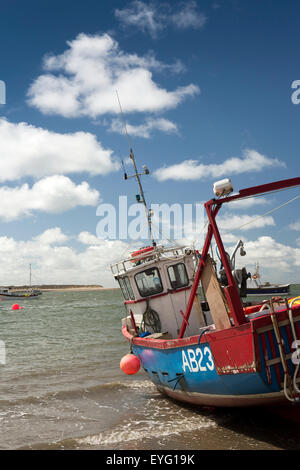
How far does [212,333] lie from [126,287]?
5237 millimetres

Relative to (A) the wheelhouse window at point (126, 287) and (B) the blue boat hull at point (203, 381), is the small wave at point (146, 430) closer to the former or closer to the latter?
(B) the blue boat hull at point (203, 381)

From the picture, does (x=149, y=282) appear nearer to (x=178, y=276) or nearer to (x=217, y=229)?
(x=178, y=276)

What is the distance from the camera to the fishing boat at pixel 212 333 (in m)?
5.89

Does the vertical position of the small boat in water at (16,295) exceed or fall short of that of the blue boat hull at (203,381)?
it falls short

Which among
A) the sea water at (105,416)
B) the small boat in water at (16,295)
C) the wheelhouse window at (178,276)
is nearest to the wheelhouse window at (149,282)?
the wheelhouse window at (178,276)

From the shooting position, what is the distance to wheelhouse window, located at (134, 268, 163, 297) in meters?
10.6

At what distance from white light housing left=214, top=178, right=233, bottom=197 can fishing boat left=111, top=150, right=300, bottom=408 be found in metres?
0.02

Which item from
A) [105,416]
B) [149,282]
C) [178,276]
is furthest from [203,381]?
[149,282]

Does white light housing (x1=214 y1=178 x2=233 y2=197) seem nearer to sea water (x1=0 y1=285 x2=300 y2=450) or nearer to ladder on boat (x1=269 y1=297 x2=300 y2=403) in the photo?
ladder on boat (x1=269 y1=297 x2=300 y2=403)

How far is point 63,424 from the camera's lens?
30.0 ft

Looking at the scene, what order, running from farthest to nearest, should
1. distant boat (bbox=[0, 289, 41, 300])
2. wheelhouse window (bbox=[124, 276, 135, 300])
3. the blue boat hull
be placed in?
1. distant boat (bbox=[0, 289, 41, 300])
2. wheelhouse window (bbox=[124, 276, 135, 300])
3. the blue boat hull

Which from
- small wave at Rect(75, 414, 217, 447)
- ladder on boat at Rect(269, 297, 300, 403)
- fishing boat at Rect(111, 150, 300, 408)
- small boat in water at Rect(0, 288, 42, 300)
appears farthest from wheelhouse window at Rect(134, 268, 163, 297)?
small boat in water at Rect(0, 288, 42, 300)

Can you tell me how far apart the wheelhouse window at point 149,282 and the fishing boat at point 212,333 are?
1.1 inches

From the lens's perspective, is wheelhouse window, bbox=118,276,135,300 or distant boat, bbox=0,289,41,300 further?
distant boat, bbox=0,289,41,300
